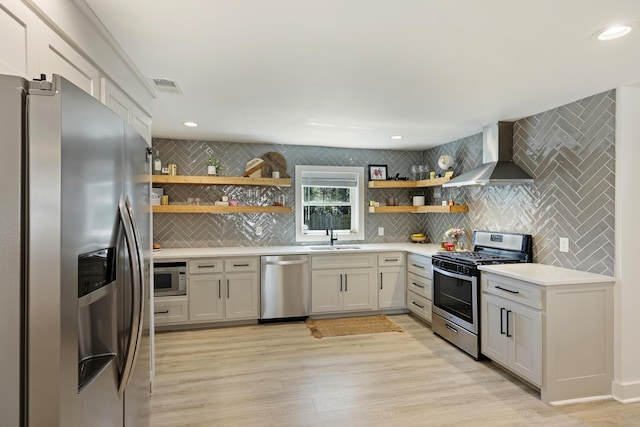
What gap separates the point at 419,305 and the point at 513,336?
1.63 metres

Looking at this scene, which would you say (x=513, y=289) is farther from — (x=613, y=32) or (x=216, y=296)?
(x=216, y=296)

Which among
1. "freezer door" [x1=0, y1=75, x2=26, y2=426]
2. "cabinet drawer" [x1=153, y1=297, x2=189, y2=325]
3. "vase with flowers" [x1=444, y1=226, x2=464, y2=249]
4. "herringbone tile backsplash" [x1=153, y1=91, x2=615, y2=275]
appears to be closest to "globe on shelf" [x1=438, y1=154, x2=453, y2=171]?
"herringbone tile backsplash" [x1=153, y1=91, x2=615, y2=275]

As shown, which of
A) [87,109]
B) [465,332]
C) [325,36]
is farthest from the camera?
[465,332]

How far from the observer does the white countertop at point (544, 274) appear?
2.59m

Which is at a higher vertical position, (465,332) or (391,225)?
(391,225)

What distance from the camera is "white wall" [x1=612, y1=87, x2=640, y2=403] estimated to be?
262cm

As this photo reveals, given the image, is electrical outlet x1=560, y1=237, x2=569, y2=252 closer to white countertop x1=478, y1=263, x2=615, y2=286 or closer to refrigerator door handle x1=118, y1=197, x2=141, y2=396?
white countertop x1=478, y1=263, x2=615, y2=286

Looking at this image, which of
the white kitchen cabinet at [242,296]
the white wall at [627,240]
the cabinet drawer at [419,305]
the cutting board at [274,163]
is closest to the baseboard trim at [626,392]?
the white wall at [627,240]

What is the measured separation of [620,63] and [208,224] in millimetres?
4398

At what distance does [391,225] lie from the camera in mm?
5426

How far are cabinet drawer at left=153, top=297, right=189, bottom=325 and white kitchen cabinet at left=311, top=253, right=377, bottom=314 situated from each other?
155 cm

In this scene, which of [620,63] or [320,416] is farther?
[320,416]

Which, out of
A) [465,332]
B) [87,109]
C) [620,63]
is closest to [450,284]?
[465,332]

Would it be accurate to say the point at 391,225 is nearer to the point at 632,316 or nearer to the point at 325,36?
the point at 632,316
